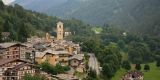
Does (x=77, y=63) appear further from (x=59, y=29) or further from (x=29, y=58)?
(x=59, y=29)

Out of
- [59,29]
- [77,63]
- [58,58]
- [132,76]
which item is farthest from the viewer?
[59,29]

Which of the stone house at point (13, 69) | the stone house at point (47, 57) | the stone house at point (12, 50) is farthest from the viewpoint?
the stone house at point (47, 57)

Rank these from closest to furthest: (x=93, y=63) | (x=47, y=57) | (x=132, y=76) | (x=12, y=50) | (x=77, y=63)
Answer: (x=12, y=50), (x=47, y=57), (x=77, y=63), (x=93, y=63), (x=132, y=76)

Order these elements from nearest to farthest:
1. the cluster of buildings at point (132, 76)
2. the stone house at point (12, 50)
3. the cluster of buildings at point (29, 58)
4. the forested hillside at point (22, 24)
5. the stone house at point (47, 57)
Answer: the cluster of buildings at point (29, 58)
the stone house at point (12, 50)
the stone house at point (47, 57)
the cluster of buildings at point (132, 76)
the forested hillside at point (22, 24)

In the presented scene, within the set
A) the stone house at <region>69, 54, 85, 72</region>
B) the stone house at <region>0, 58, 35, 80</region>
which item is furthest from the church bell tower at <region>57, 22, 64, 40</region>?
the stone house at <region>0, 58, 35, 80</region>

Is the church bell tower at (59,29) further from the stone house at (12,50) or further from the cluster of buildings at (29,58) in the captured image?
the stone house at (12,50)

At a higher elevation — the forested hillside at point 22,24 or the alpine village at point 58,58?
the forested hillside at point 22,24

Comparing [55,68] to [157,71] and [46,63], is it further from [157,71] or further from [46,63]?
[157,71]

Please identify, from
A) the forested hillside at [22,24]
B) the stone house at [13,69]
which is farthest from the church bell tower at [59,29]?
the stone house at [13,69]

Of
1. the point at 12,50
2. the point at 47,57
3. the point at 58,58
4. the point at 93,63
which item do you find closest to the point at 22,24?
the point at 93,63

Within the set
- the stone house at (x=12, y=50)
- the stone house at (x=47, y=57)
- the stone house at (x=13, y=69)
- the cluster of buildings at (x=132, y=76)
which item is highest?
the stone house at (x=12, y=50)

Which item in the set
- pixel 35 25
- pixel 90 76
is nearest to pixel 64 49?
pixel 90 76

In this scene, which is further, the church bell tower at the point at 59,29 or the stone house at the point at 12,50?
the church bell tower at the point at 59,29

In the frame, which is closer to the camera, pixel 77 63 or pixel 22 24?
pixel 77 63
